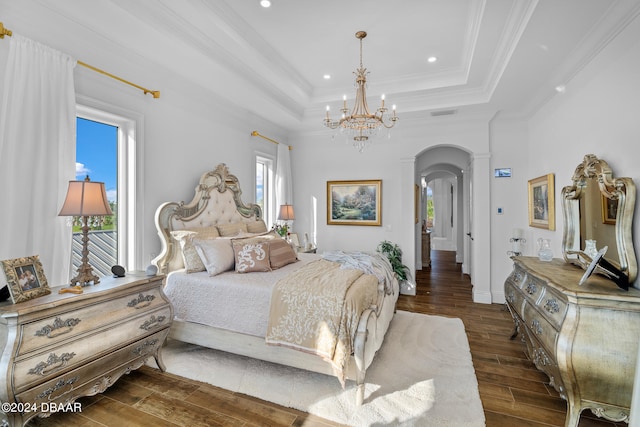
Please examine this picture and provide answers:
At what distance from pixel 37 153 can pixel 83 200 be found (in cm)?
59

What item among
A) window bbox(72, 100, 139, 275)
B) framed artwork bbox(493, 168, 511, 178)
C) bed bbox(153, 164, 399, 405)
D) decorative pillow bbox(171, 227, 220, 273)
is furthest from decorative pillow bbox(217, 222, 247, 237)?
framed artwork bbox(493, 168, 511, 178)

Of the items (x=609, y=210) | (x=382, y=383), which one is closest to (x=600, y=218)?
(x=609, y=210)

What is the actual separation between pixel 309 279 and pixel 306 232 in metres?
3.35

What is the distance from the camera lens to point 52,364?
6.12ft

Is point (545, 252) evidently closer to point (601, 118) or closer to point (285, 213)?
point (601, 118)

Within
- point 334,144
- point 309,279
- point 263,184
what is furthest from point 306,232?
point 309,279

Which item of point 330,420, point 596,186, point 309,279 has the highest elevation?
point 596,186

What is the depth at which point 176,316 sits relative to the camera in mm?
2984

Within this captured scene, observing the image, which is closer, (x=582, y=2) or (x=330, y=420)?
(x=330, y=420)

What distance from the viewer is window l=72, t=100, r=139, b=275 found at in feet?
9.82

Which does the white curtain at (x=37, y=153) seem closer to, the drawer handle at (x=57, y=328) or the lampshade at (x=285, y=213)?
the drawer handle at (x=57, y=328)

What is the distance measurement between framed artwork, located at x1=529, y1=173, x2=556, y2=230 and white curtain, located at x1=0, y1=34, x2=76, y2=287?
515 centimetres

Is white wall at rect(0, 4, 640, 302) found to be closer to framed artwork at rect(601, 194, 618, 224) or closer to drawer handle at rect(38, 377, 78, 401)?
framed artwork at rect(601, 194, 618, 224)

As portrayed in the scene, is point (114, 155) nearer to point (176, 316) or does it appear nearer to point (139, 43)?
point (139, 43)
